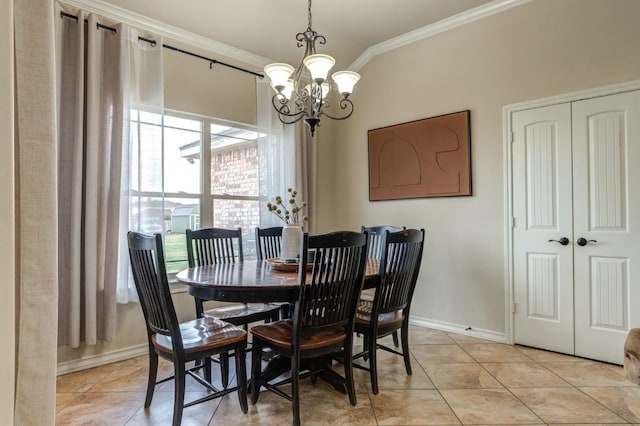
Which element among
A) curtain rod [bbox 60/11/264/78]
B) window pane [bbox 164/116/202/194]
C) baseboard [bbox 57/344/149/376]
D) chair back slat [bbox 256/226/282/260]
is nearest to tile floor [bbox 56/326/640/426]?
baseboard [bbox 57/344/149/376]

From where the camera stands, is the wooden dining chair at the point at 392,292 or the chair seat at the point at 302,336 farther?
the wooden dining chair at the point at 392,292

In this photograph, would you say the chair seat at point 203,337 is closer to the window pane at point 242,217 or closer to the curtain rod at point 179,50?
the window pane at point 242,217

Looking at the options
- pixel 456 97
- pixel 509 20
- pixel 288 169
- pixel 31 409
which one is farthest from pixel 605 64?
pixel 31 409

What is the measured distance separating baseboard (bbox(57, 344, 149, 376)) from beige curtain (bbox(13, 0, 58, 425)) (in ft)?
7.25

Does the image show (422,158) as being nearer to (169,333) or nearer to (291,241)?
(291,241)

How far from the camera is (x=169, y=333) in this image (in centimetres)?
195

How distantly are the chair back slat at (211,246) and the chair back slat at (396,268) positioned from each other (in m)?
1.24

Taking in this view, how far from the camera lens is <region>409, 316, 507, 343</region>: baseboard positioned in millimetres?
3406

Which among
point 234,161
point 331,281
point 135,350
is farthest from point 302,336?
point 234,161

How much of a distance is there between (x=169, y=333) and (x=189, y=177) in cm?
192

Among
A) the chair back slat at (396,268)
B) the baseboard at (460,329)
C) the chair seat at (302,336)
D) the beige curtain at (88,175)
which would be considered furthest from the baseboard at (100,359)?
the baseboard at (460,329)

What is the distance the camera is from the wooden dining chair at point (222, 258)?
2734 millimetres

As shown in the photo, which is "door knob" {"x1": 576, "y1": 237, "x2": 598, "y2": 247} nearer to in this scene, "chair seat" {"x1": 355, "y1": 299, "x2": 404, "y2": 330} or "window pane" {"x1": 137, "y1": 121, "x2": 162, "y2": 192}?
"chair seat" {"x1": 355, "y1": 299, "x2": 404, "y2": 330}

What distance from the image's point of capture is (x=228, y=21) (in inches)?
136
